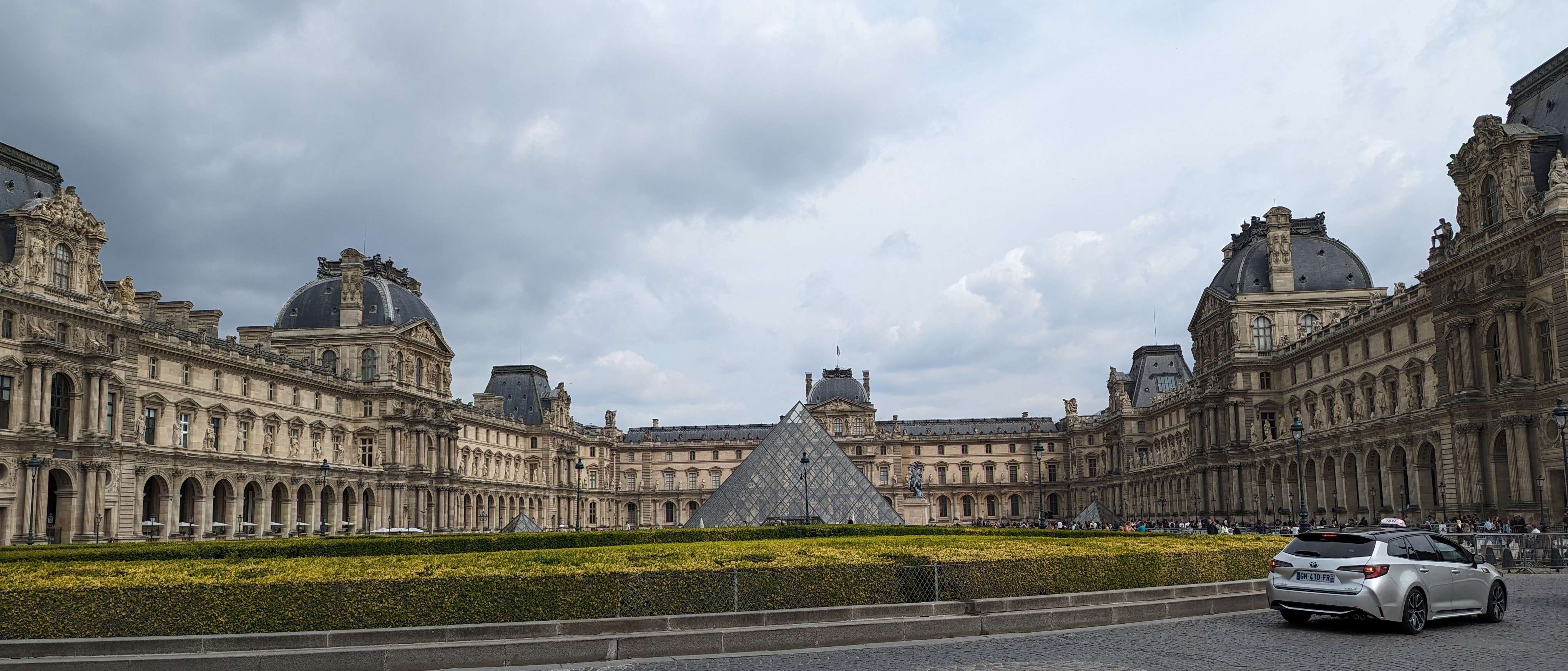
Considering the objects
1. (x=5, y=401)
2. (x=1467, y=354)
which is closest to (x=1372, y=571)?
(x=1467, y=354)

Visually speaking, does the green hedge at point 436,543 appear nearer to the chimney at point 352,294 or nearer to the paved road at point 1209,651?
the paved road at point 1209,651

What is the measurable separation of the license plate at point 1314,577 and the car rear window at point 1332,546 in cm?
22

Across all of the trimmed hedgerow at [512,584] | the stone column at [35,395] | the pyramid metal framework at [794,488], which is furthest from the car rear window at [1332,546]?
the stone column at [35,395]

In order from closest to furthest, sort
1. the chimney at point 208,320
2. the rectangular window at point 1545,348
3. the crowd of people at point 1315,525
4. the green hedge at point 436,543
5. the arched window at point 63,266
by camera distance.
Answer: the green hedge at point 436,543 → the crowd of people at point 1315,525 → the rectangular window at point 1545,348 → the arched window at point 63,266 → the chimney at point 208,320

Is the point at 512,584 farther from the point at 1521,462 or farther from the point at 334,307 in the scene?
the point at 334,307

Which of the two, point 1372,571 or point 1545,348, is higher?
point 1545,348

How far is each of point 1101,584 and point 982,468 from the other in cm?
8959

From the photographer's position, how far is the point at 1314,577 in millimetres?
13836

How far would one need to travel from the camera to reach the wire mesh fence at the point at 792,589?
43.8 ft

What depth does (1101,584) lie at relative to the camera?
15.7m

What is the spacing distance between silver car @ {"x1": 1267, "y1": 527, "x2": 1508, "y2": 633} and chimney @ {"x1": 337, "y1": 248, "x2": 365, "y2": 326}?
2288 inches

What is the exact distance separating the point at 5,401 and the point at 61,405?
2493mm

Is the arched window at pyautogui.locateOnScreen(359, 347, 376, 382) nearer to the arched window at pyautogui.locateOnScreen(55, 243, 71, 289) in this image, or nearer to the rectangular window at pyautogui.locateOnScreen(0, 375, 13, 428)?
the arched window at pyautogui.locateOnScreen(55, 243, 71, 289)

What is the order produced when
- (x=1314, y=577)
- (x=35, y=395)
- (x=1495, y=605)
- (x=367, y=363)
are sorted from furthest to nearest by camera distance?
(x=367, y=363), (x=35, y=395), (x=1495, y=605), (x=1314, y=577)
